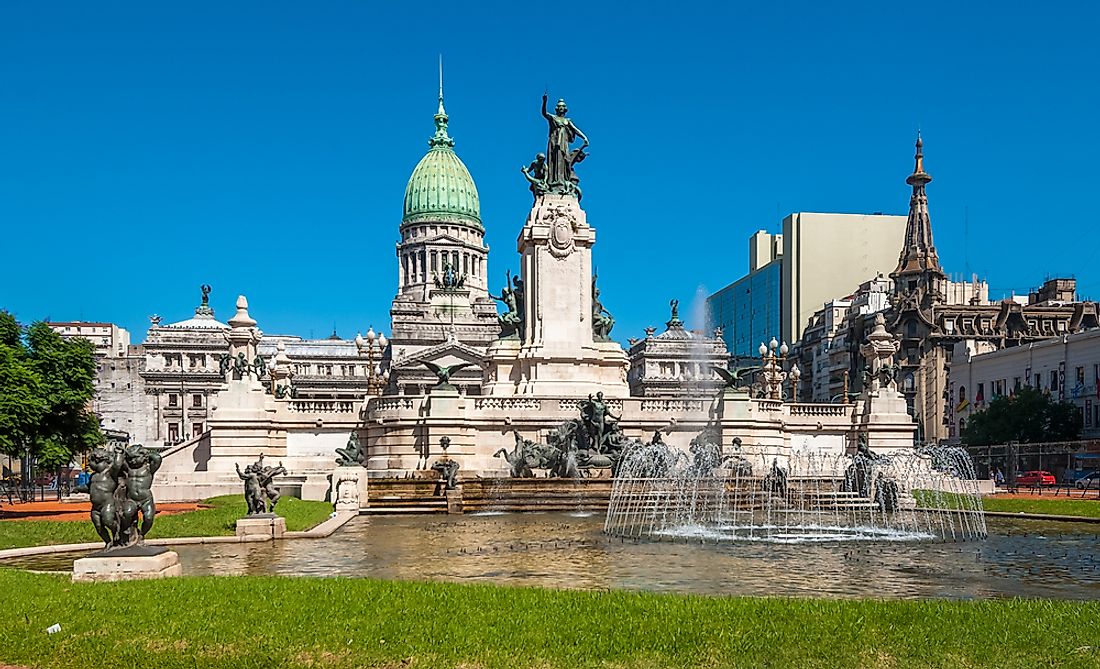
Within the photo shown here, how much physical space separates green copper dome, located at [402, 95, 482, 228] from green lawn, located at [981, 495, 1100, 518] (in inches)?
4570

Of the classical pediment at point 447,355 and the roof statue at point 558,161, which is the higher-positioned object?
the roof statue at point 558,161

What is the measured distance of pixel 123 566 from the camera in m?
15.5

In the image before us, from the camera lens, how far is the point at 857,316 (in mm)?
111562

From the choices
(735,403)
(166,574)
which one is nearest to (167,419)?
(735,403)

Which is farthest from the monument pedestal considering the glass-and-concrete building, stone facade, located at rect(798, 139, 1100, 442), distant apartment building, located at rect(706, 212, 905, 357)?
the glass-and-concrete building

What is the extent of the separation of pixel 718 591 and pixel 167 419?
112121mm

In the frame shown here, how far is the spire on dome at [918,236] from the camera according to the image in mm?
120188

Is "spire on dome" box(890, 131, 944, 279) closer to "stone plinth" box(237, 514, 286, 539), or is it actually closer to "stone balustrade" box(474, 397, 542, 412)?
"stone balustrade" box(474, 397, 542, 412)

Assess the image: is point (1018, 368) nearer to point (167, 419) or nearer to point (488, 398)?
point (488, 398)

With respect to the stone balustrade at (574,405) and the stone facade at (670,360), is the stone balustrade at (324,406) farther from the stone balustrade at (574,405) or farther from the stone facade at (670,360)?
the stone facade at (670,360)

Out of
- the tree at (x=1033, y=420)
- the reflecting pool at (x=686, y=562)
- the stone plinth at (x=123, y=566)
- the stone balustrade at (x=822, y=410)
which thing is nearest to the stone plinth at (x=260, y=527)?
the reflecting pool at (x=686, y=562)

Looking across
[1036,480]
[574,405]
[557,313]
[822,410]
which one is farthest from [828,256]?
[574,405]

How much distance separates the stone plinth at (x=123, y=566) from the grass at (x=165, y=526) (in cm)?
Result: 894

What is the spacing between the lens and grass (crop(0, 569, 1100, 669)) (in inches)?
416
